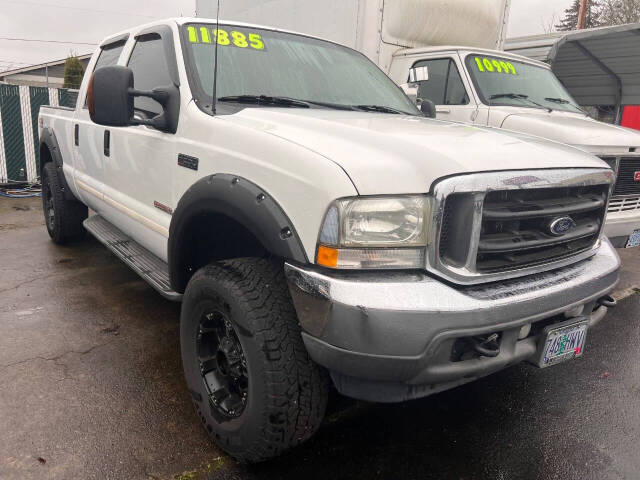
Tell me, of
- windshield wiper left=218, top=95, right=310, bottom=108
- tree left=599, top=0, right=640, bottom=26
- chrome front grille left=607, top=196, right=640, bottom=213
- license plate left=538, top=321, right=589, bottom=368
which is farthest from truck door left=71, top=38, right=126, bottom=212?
tree left=599, top=0, right=640, bottom=26

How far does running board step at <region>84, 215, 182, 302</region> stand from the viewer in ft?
9.23

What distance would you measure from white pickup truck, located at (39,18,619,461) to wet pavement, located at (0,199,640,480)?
1.05 ft

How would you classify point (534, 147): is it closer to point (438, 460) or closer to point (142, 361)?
point (438, 460)

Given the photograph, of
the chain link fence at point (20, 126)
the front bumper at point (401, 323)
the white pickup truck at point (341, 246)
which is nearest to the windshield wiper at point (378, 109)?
the white pickup truck at point (341, 246)

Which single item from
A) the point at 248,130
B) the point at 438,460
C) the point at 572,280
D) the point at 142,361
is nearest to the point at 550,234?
the point at 572,280

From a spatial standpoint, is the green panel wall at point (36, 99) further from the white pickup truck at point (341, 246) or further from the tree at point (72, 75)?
the tree at point (72, 75)

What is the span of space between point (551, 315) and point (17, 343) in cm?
301

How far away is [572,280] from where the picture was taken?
2113mm

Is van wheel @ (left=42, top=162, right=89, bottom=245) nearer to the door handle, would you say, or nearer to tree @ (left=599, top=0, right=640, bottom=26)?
the door handle

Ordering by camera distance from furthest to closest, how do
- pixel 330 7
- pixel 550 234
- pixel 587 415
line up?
pixel 330 7 < pixel 587 415 < pixel 550 234

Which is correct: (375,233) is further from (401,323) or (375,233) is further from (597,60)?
(597,60)

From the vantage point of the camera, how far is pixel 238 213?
204cm

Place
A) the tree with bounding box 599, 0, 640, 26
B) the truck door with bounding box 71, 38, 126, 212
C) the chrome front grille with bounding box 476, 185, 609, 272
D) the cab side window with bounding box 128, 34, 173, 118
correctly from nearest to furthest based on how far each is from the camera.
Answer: the chrome front grille with bounding box 476, 185, 609, 272 < the cab side window with bounding box 128, 34, 173, 118 < the truck door with bounding box 71, 38, 126, 212 < the tree with bounding box 599, 0, 640, 26

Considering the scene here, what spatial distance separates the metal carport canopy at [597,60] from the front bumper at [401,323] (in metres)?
7.16
